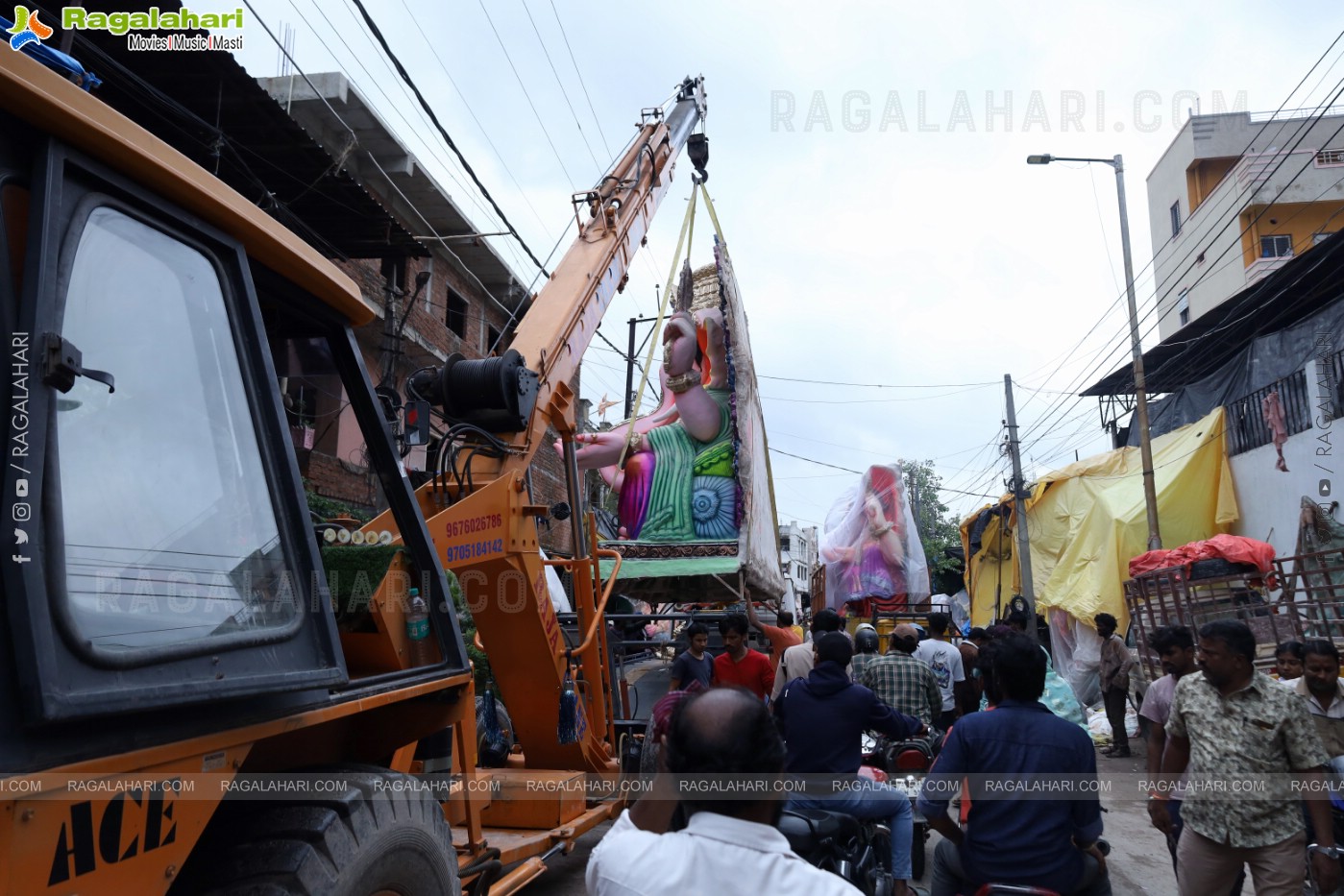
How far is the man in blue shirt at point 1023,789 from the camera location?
116 inches

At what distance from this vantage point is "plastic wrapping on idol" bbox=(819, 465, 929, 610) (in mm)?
14922

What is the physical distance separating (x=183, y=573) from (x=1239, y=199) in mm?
22822

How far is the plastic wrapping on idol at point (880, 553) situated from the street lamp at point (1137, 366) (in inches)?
136

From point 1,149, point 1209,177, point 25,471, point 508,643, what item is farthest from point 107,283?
point 1209,177

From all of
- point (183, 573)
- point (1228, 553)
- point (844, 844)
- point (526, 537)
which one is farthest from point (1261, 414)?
point (183, 573)

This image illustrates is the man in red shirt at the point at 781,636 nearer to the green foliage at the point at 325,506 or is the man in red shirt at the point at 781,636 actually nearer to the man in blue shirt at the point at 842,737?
the man in blue shirt at the point at 842,737

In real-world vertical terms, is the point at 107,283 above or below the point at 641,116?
below

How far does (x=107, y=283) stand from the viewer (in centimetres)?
190

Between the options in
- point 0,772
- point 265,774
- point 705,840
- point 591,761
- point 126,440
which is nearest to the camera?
A: point 0,772

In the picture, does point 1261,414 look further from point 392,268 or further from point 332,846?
point 332,846

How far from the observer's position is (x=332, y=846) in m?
2.22

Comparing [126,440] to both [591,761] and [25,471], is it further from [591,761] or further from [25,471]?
[591,761]

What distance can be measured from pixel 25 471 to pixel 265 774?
43.6 inches

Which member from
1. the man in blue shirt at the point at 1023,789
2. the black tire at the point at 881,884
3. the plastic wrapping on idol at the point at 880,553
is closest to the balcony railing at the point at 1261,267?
the plastic wrapping on idol at the point at 880,553
